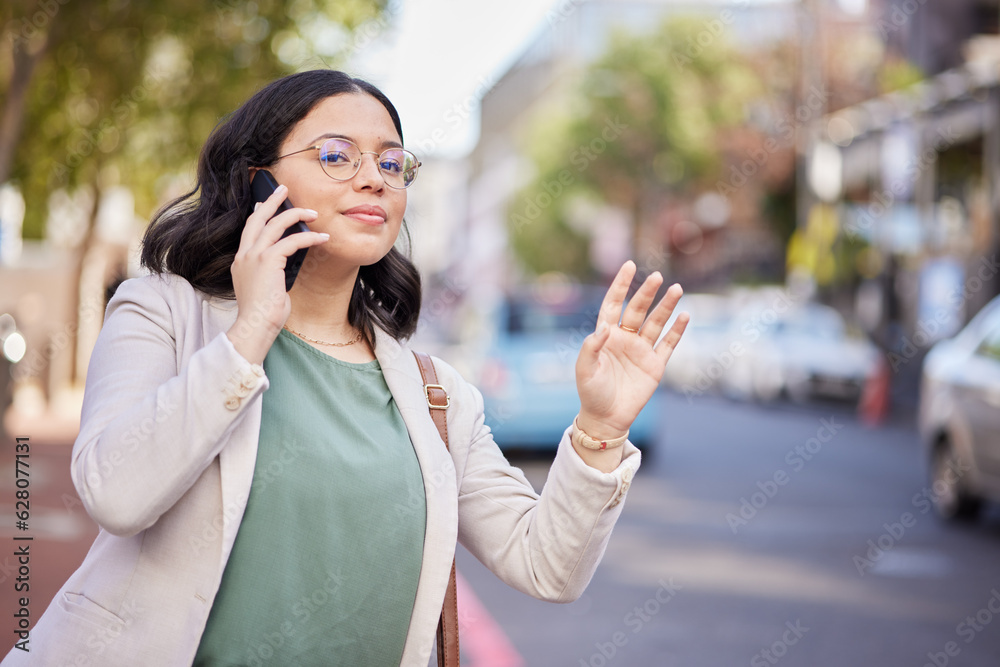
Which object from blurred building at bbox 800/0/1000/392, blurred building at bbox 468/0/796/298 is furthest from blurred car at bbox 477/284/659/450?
blurred building at bbox 800/0/1000/392

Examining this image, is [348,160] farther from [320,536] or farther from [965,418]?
[965,418]

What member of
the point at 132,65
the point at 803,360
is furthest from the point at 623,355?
the point at 803,360

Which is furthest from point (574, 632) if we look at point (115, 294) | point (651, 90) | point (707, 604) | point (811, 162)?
point (651, 90)

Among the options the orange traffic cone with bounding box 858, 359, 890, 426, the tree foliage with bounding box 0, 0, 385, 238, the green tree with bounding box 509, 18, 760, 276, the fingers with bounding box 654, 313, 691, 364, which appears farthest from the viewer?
the green tree with bounding box 509, 18, 760, 276

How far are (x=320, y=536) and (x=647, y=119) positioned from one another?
1872 inches

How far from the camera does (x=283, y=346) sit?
7.11 feet

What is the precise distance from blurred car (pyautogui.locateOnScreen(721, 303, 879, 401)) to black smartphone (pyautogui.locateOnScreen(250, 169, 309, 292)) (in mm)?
18483

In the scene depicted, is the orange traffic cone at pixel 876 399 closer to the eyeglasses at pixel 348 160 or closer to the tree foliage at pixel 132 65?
the tree foliage at pixel 132 65

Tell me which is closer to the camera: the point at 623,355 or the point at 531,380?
the point at 623,355

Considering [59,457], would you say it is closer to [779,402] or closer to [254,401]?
[254,401]

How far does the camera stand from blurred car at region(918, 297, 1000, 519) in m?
8.59

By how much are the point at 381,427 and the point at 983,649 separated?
4.84m

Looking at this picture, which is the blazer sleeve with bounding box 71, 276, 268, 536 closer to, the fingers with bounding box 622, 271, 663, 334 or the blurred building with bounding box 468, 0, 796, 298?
the fingers with bounding box 622, 271, 663, 334

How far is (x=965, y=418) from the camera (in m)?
8.98
